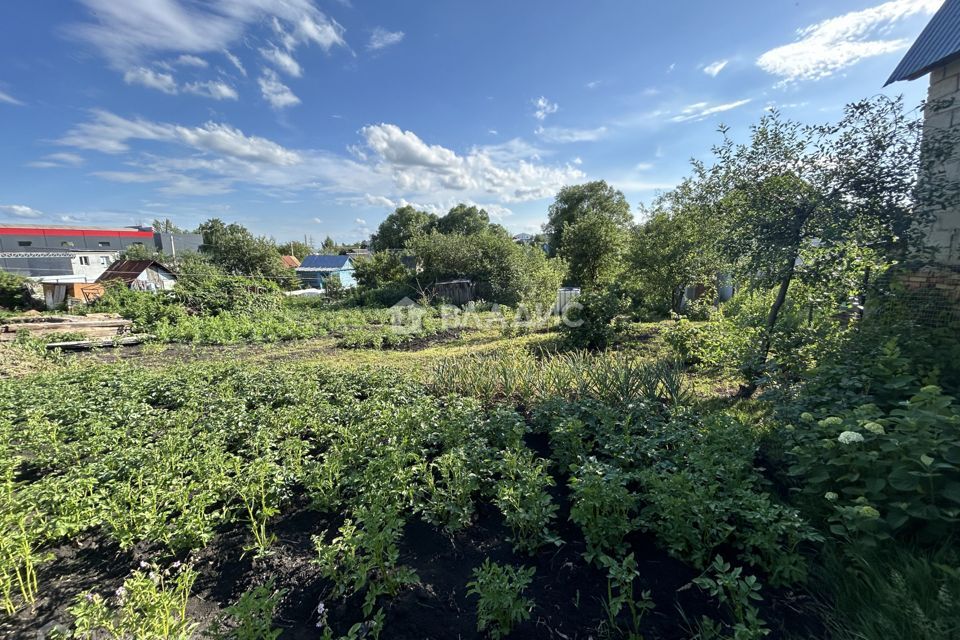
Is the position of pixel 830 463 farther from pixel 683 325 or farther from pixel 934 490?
pixel 683 325

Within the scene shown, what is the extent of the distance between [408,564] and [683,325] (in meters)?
6.18

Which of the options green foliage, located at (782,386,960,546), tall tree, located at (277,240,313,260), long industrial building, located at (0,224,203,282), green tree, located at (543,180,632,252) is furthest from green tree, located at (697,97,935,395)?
tall tree, located at (277,240,313,260)

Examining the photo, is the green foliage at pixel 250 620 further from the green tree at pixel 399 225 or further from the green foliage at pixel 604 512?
the green tree at pixel 399 225

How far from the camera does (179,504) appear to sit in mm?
2350

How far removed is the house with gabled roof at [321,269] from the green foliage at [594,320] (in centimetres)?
2643

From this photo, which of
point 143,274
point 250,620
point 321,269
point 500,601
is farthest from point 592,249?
point 321,269

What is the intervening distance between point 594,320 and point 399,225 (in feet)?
130

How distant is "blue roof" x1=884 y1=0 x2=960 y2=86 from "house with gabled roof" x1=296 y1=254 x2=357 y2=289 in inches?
1218

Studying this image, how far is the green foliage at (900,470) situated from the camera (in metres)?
1.75

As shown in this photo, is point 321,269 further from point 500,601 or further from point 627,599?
point 627,599

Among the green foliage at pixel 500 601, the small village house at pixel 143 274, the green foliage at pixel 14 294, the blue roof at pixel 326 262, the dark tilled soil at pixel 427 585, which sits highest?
the blue roof at pixel 326 262

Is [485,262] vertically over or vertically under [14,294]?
over

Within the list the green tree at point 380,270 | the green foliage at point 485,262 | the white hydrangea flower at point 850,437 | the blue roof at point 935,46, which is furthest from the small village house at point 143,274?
the blue roof at point 935,46

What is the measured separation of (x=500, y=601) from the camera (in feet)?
5.65
